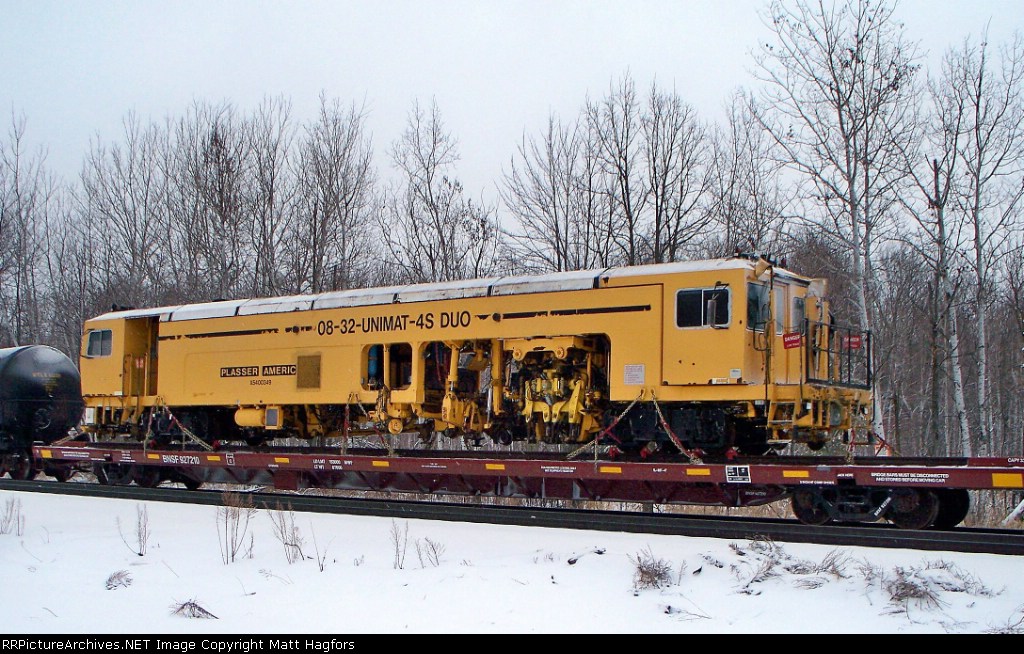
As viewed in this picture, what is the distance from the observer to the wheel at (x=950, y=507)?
36.8 ft

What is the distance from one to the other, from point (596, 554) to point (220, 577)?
3898 millimetres

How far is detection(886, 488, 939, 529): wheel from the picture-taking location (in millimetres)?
11125

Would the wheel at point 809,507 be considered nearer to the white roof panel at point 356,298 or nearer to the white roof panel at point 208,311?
the white roof panel at point 356,298

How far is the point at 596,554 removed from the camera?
9.52 m

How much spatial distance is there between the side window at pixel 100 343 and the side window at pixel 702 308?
501 inches

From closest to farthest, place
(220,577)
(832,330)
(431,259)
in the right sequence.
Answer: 1. (220,577)
2. (832,330)
3. (431,259)

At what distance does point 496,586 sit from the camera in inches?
333

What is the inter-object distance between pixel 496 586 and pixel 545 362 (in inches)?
244

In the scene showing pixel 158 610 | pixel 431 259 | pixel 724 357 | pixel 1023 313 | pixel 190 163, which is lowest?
pixel 158 610

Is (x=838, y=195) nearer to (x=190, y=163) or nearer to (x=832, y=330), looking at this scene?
(x=832, y=330)

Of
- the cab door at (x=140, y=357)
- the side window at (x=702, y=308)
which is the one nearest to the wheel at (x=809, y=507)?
the side window at (x=702, y=308)

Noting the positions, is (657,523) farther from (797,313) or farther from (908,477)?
(797,313)

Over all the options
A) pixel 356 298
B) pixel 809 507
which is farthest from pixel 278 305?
pixel 809 507

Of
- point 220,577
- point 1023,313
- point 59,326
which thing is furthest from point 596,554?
point 59,326
